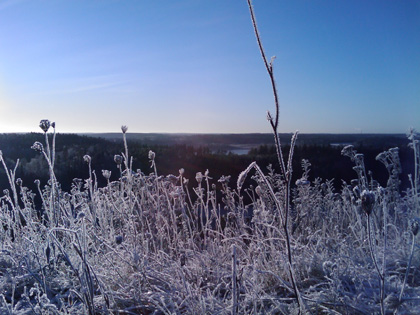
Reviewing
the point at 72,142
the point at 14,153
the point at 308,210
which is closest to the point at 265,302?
the point at 308,210

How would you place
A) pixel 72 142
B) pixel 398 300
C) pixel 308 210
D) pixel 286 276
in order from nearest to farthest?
pixel 398 300
pixel 286 276
pixel 308 210
pixel 72 142

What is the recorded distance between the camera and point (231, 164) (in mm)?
14227

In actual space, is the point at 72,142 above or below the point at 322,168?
above

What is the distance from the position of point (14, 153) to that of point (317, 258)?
14.8 metres

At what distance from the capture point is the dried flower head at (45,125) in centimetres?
256

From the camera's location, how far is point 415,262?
2867 millimetres

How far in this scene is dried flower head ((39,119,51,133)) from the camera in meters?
2.56

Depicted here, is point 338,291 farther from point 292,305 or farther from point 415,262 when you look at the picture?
point 415,262

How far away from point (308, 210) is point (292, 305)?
7.61ft

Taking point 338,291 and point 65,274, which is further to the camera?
point 65,274

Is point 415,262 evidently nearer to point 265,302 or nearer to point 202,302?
point 265,302

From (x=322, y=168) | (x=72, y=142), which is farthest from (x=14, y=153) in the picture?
(x=322, y=168)

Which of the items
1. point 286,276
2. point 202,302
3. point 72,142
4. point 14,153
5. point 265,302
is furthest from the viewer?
point 72,142

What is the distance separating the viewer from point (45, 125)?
2.57 metres
